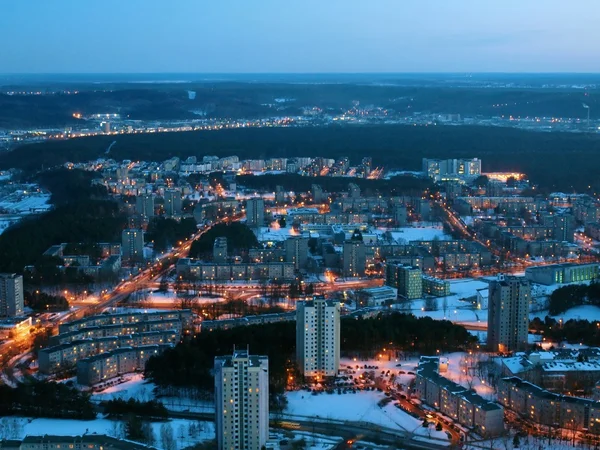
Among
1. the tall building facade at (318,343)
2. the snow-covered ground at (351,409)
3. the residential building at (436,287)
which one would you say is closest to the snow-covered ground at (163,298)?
the residential building at (436,287)

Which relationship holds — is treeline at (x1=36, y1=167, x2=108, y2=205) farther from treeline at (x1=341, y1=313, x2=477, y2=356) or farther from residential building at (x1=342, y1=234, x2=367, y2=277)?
treeline at (x1=341, y1=313, x2=477, y2=356)

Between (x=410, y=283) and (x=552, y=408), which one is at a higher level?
(x=410, y=283)

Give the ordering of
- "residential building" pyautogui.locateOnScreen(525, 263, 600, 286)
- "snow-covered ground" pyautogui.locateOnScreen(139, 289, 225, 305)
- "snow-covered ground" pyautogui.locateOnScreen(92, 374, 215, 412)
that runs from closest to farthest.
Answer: "snow-covered ground" pyautogui.locateOnScreen(92, 374, 215, 412) → "snow-covered ground" pyautogui.locateOnScreen(139, 289, 225, 305) → "residential building" pyautogui.locateOnScreen(525, 263, 600, 286)

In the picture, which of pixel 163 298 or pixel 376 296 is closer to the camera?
pixel 376 296

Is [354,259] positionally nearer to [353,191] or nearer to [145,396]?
[145,396]

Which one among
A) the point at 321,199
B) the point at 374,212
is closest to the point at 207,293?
the point at 374,212

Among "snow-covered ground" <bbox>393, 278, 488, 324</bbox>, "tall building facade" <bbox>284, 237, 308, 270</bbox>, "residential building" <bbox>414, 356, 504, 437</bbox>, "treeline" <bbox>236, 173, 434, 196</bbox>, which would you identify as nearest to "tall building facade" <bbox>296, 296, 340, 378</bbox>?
"residential building" <bbox>414, 356, 504, 437</bbox>

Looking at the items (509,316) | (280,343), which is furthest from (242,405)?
(509,316)
